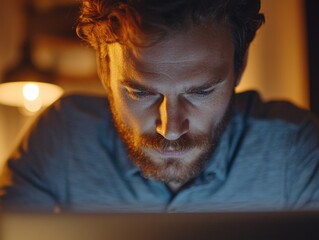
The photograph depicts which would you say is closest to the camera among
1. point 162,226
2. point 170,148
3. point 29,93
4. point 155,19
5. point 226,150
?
point 162,226

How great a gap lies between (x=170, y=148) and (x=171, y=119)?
0.06m

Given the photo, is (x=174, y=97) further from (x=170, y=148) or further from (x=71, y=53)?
(x=71, y=53)

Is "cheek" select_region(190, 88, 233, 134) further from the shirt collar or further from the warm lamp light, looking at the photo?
the warm lamp light

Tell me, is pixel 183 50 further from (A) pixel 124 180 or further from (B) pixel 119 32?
(A) pixel 124 180

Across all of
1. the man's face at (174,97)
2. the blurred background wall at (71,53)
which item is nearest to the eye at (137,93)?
the man's face at (174,97)

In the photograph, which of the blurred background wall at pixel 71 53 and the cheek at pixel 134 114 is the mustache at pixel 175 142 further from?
the blurred background wall at pixel 71 53

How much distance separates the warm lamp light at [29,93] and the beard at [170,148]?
0.94 meters

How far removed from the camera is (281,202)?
28.0 inches

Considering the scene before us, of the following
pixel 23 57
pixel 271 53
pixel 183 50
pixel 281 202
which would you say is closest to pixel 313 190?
pixel 281 202

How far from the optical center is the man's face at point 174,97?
58cm

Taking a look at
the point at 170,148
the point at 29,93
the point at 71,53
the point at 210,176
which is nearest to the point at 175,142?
the point at 170,148

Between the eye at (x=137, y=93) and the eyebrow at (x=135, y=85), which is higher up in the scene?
the eyebrow at (x=135, y=85)

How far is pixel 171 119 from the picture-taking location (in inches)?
23.8

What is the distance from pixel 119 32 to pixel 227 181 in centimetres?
30
